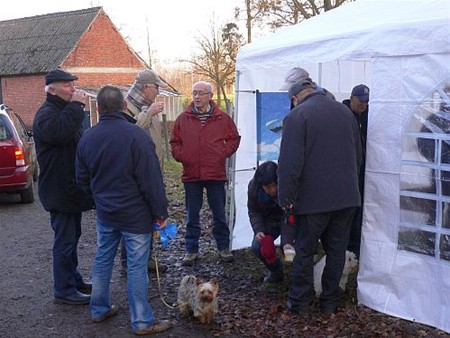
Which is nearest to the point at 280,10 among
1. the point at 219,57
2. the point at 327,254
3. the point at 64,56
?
the point at 219,57

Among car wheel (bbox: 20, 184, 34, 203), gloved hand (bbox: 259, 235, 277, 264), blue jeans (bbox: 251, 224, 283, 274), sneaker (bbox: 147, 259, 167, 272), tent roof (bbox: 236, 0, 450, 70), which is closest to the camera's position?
tent roof (bbox: 236, 0, 450, 70)

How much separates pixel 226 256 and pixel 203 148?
49.1 inches

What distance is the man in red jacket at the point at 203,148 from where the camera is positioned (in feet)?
20.0

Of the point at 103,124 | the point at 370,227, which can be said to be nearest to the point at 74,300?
the point at 103,124

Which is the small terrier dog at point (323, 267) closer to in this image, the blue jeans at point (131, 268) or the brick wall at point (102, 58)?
the blue jeans at point (131, 268)

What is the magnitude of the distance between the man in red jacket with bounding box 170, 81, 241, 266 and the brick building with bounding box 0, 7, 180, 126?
22559 millimetres

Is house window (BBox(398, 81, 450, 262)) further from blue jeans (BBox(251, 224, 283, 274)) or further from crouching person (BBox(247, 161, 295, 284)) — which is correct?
blue jeans (BBox(251, 224, 283, 274))

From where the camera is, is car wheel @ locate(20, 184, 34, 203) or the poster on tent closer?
the poster on tent

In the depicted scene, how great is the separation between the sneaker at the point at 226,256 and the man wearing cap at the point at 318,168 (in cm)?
182

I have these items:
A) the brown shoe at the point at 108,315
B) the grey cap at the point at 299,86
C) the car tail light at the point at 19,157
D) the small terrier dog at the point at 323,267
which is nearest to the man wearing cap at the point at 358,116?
the small terrier dog at the point at 323,267

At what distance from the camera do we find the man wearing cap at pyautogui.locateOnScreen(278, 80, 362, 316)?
441 centimetres

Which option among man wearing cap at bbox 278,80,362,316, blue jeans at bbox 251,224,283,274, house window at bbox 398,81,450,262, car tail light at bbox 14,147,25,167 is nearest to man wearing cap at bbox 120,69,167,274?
blue jeans at bbox 251,224,283,274

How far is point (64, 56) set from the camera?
28.0 meters

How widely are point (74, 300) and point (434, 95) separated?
11.4 feet
